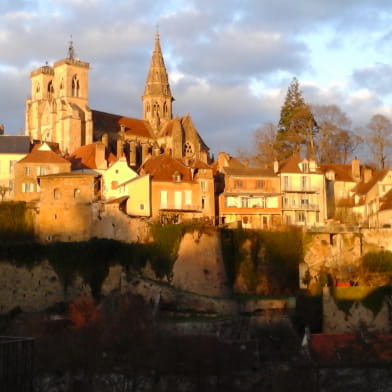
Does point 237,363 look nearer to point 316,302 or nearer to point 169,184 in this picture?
point 316,302

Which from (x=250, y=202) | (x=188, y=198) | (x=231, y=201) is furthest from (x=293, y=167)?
(x=188, y=198)

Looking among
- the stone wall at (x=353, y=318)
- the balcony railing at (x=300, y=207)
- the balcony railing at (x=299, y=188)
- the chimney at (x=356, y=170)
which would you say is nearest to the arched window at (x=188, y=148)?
the chimney at (x=356, y=170)

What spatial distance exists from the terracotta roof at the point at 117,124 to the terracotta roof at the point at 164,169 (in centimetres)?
2178

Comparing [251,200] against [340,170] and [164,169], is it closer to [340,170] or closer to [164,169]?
[164,169]

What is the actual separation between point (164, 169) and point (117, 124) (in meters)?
26.4

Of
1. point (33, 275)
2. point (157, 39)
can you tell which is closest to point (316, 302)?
point (33, 275)

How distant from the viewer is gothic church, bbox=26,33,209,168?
2790 inches

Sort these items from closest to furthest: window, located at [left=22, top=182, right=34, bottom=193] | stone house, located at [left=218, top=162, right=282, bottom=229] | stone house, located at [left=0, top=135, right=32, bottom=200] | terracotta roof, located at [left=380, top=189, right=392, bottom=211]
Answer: terracotta roof, located at [left=380, top=189, right=392, bottom=211], stone house, located at [left=218, top=162, right=282, bottom=229], window, located at [left=22, top=182, right=34, bottom=193], stone house, located at [left=0, top=135, right=32, bottom=200]

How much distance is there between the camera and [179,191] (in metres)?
51.2

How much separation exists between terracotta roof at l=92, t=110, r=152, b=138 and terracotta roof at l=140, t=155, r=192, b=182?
71.4 ft

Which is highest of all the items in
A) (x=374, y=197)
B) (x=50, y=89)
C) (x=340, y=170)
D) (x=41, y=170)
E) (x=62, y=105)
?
(x=50, y=89)

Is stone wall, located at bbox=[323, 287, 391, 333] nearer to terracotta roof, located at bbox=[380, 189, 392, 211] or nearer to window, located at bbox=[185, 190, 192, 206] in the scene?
terracotta roof, located at bbox=[380, 189, 392, 211]

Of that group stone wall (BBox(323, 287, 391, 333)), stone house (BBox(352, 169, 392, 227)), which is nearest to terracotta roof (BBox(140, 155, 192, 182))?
stone house (BBox(352, 169, 392, 227))

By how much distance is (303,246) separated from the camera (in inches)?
1874
